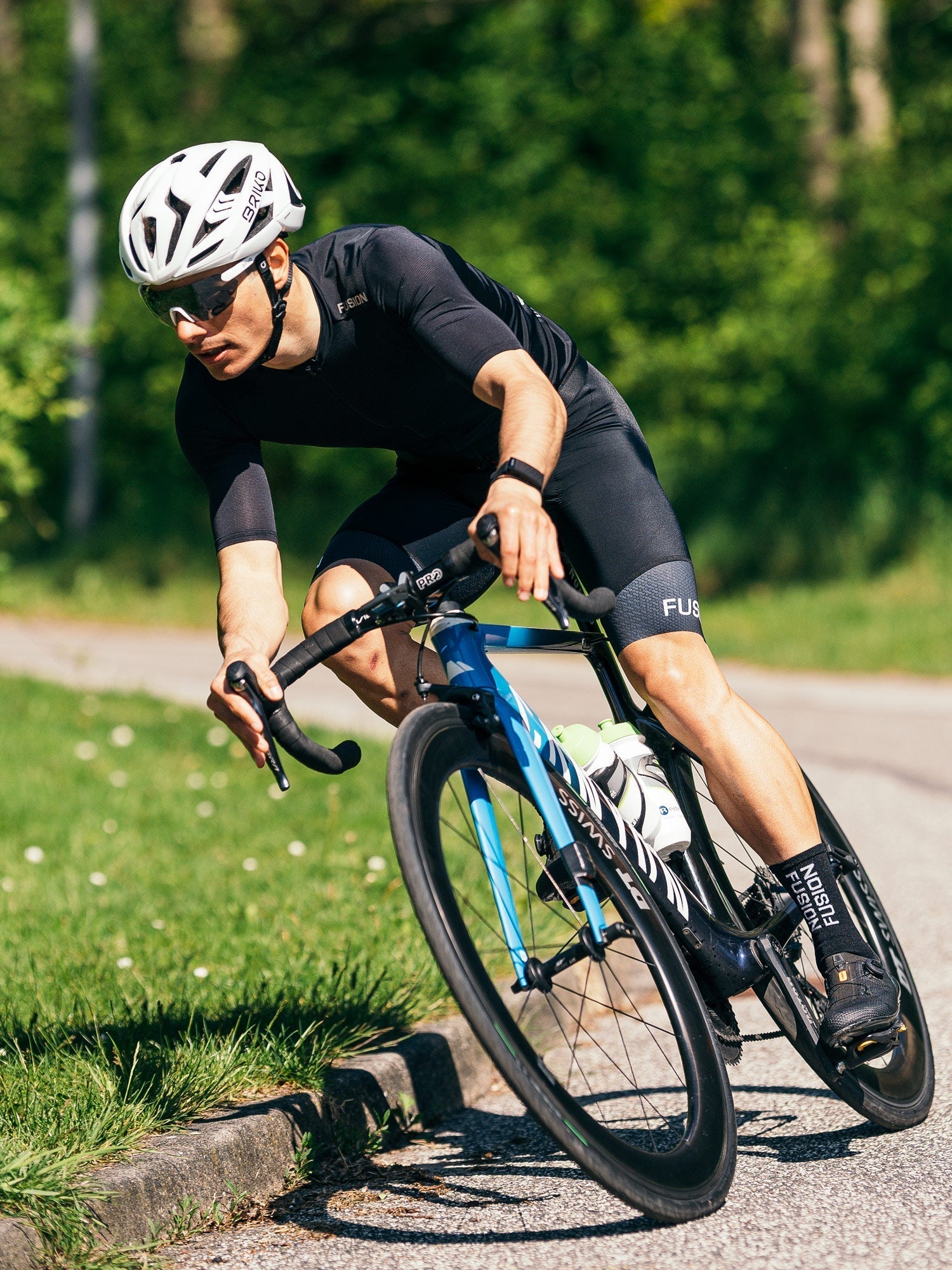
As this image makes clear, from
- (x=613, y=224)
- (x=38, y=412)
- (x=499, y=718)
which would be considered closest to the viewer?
(x=499, y=718)

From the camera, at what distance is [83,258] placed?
20.3m

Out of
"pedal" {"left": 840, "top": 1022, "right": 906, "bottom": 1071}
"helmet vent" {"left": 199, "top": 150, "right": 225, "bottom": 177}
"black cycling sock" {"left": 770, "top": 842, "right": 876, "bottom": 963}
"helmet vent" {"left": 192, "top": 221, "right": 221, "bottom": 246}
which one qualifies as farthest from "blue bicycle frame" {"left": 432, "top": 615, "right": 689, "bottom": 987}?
"helmet vent" {"left": 199, "top": 150, "right": 225, "bottom": 177}

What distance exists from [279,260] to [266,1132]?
1722 millimetres

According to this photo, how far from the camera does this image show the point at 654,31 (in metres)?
23.4

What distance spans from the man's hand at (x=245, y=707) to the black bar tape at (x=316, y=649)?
2.4 inches

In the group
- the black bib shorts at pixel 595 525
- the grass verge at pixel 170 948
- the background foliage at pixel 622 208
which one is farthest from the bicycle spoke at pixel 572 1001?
the background foliage at pixel 622 208

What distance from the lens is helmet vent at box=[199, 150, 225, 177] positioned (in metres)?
2.88

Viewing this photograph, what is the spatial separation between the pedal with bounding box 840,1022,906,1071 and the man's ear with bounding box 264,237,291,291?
1915 mm

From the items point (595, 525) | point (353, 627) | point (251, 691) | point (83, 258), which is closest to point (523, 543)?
point (353, 627)

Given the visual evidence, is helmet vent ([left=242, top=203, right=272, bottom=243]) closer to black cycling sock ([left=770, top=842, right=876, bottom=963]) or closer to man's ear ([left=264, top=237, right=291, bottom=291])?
man's ear ([left=264, top=237, right=291, bottom=291])

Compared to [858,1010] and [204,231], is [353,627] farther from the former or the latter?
[858,1010]

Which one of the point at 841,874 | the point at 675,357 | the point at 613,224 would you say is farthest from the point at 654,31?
the point at 841,874

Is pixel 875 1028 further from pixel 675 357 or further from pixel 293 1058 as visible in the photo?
pixel 675 357

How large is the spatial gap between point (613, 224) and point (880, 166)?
4504 mm
